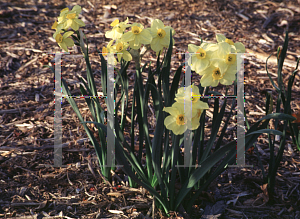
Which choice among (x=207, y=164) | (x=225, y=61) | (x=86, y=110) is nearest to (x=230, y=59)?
(x=225, y=61)

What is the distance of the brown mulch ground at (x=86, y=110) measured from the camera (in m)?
1.49

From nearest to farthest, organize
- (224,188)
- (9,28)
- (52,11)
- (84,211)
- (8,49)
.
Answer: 1. (84,211)
2. (224,188)
3. (8,49)
4. (9,28)
5. (52,11)

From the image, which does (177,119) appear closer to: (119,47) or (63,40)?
(119,47)

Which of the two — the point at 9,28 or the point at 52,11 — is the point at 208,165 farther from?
the point at 52,11

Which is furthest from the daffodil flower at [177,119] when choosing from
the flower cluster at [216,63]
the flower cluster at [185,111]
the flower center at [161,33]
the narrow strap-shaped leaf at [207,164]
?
the flower center at [161,33]

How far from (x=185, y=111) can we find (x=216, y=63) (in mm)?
195

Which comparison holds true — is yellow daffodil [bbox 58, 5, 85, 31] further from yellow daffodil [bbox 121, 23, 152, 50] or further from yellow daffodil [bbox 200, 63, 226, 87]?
yellow daffodil [bbox 200, 63, 226, 87]

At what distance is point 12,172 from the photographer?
1.69 metres

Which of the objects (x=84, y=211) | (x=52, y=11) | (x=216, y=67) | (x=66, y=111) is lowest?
(x=84, y=211)

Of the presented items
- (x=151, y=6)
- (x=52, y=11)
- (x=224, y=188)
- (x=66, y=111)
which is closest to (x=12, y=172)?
(x=66, y=111)

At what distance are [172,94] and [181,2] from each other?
295 centimetres

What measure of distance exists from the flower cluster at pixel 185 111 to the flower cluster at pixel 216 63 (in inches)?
2.6

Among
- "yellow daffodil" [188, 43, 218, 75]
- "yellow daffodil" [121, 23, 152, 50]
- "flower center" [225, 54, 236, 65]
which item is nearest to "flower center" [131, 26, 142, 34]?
"yellow daffodil" [121, 23, 152, 50]

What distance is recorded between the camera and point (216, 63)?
3.20ft
